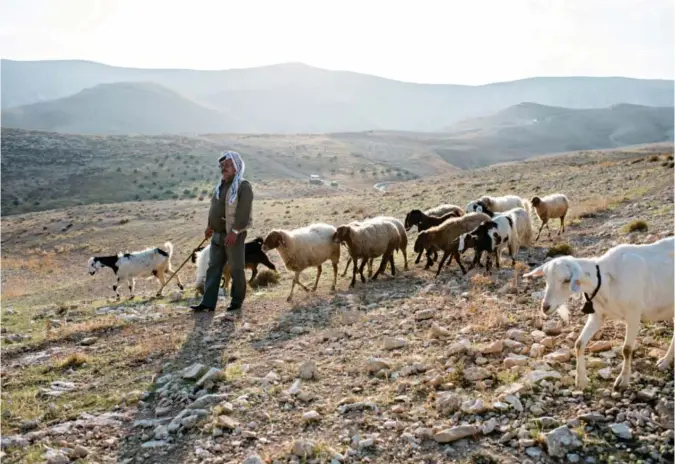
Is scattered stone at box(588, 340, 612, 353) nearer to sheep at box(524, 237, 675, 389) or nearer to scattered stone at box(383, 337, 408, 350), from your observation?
sheep at box(524, 237, 675, 389)

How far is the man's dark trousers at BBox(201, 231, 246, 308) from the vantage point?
10.2m

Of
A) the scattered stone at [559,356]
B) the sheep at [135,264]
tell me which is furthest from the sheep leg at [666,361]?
the sheep at [135,264]

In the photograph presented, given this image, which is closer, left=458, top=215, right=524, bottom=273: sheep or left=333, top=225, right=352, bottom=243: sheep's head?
left=458, top=215, right=524, bottom=273: sheep

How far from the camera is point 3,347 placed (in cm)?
961

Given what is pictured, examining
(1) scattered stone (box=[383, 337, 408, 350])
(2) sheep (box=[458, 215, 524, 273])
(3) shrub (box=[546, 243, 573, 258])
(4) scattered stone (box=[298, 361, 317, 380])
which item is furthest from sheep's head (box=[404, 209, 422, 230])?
(4) scattered stone (box=[298, 361, 317, 380])

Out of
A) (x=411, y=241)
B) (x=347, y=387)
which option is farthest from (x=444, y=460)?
(x=411, y=241)

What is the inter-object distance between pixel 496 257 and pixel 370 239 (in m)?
2.93

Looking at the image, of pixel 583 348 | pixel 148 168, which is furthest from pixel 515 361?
pixel 148 168

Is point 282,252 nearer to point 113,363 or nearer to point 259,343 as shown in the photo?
point 259,343

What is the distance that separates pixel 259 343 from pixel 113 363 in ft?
7.23

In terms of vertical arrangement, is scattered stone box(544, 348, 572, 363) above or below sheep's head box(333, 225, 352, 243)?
below

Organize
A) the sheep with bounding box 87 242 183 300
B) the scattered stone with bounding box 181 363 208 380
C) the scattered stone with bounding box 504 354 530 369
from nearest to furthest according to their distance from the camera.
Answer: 1. the scattered stone with bounding box 504 354 530 369
2. the scattered stone with bounding box 181 363 208 380
3. the sheep with bounding box 87 242 183 300

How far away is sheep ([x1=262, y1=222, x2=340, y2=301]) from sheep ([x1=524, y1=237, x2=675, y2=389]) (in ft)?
22.9

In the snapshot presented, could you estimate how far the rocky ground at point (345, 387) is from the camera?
191 inches
